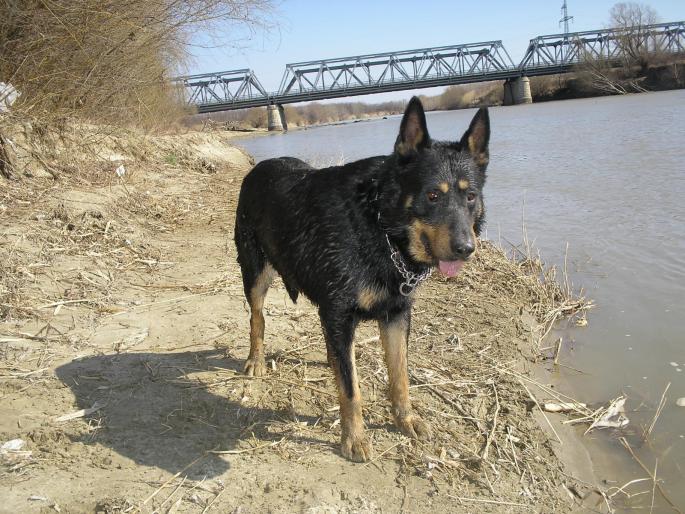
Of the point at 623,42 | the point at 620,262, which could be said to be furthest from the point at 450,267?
the point at 623,42

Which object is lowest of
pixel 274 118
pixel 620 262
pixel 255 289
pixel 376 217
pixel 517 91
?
pixel 620 262

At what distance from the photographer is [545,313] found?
6070 millimetres

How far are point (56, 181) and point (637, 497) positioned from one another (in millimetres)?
7927

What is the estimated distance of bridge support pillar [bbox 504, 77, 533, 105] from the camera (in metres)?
73.2

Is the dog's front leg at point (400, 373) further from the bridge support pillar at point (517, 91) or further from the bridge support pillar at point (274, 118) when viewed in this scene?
the bridge support pillar at point (274, 118)

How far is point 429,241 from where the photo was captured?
10.8 ft

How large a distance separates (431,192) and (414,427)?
163 centimetres

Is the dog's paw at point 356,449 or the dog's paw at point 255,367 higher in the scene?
the dog's paw at point 255,367

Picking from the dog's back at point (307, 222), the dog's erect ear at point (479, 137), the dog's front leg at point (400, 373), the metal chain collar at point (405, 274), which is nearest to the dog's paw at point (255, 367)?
the dog's back at point (307, 222)

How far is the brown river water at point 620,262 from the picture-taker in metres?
3.92

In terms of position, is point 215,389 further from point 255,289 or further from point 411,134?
point 411,134

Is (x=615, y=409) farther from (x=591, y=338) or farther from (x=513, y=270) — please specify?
(x=513, y=270)

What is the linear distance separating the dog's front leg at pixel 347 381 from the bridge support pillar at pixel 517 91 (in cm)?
7644

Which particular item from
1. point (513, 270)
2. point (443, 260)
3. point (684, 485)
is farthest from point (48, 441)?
point (513, 270)
